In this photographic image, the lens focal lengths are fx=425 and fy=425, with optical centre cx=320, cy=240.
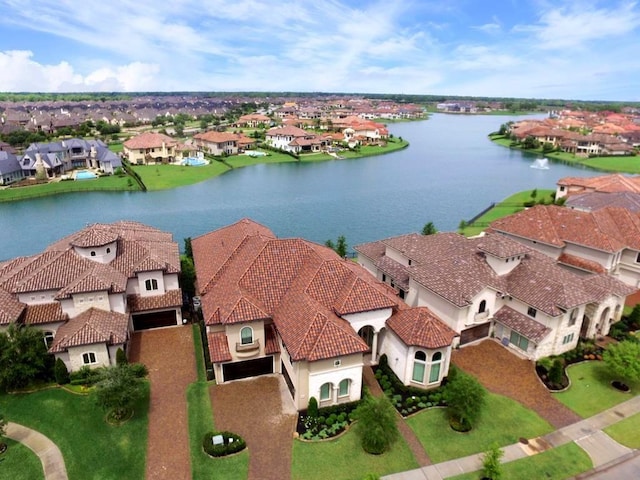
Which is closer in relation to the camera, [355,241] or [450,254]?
[450,254]

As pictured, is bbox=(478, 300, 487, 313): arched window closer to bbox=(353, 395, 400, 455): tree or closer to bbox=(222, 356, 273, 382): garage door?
bbox=(353, 395, 400, 455): tree

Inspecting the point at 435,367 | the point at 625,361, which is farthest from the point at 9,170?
the point at 625,361

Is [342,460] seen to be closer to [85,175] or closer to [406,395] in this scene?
[406,395]

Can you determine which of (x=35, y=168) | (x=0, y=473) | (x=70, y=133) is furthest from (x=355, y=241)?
(x=70, y=133)

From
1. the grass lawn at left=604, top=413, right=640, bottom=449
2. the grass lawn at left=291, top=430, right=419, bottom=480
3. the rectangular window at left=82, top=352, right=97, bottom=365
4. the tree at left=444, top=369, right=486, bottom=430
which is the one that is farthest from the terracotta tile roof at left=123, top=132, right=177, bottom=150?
the grass lawn at left=604, top=413, right=640, bottom=449

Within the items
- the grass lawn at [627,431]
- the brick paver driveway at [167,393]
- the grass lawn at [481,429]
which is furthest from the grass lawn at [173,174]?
the grass lawn at [627,431]

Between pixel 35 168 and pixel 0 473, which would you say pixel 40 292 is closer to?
pixel 0 473
